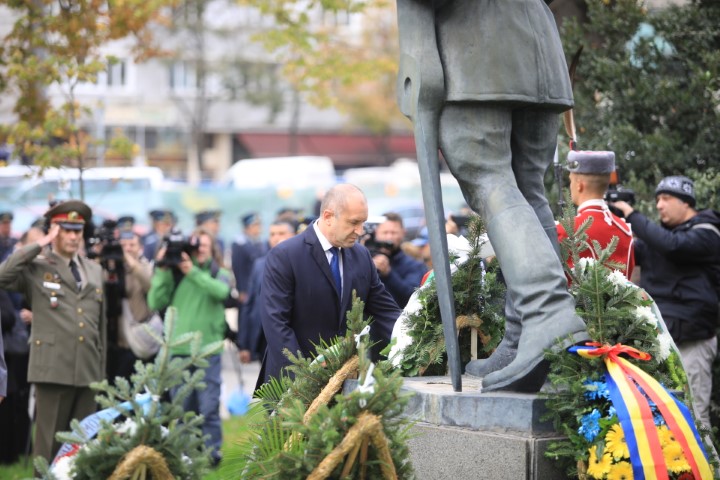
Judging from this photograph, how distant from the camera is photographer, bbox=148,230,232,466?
10.1m

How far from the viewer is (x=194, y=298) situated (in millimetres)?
10453

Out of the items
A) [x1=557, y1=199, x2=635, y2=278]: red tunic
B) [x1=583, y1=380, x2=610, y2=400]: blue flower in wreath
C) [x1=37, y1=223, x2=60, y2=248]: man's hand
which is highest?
[x1=557, y1=199, x2=635, y2=278]: red tunic

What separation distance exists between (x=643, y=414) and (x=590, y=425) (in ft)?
0.65

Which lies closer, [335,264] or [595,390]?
[595,390]

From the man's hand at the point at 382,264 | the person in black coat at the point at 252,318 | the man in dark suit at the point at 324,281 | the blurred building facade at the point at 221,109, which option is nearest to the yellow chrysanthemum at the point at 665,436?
the man in dark suit at the point at 324,281

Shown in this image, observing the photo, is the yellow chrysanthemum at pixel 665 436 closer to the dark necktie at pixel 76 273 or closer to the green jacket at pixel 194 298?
the dark necktie at pixel 76 273

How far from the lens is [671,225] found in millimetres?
7906

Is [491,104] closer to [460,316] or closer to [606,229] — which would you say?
[460,316]

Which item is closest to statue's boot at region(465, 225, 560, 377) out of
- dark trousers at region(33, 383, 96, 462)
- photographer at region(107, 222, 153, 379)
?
dark trousers at region(33, 383, 96, 462)

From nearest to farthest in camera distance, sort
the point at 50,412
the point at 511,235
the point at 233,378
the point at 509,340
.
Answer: the point at 511,235, the point at 509,340, the point at 50,412, the point at 233,378

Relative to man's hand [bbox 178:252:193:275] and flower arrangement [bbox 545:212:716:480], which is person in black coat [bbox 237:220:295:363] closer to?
man's hand [bbox 178:252:193:275]

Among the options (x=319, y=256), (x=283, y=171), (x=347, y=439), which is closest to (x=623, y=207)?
(x=319, y=256)

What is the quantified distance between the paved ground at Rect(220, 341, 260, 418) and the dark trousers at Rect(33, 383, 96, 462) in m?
3.42

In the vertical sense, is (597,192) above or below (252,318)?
above
